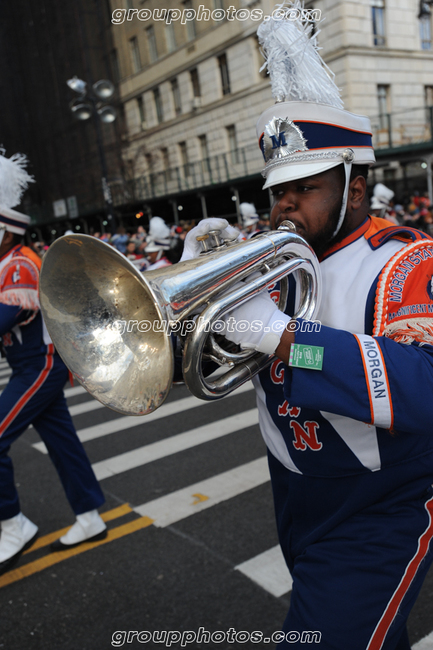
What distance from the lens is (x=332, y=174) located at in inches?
66.0

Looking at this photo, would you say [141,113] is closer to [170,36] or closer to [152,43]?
[152,43]

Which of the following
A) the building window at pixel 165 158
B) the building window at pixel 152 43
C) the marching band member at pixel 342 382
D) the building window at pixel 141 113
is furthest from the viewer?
the building window at pixel 141 113

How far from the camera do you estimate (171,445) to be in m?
4.91

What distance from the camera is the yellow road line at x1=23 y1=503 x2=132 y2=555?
3398mm

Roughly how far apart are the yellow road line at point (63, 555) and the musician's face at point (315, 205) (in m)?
2.50

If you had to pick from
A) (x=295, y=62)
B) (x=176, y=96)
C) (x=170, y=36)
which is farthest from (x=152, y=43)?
(x=295, y=62)

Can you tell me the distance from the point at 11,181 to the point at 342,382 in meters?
2.95

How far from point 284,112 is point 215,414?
4278 millimetres

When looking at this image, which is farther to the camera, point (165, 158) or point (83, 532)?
point (165, 158)

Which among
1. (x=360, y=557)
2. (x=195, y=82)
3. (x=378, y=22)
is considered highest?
(x=195, y=82)

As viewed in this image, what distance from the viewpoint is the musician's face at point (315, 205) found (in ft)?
5.47

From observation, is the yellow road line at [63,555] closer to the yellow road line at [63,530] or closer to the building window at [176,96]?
the yellow road line at [63,530]

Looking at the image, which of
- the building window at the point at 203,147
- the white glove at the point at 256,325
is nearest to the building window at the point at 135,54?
the building window at the point at 203,147

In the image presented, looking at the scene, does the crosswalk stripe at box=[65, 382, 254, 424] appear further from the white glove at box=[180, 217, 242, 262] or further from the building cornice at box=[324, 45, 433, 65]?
the building cornice at box=[324, 45, 433, 65]
